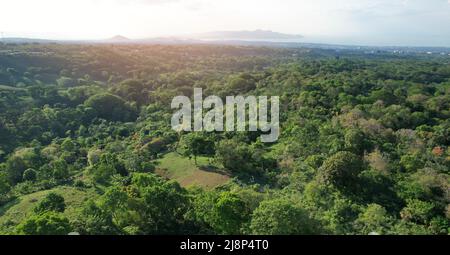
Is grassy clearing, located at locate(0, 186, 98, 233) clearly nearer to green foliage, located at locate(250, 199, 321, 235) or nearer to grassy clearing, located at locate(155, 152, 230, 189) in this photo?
grassy clearing, located at locate(155, 152, 230, 189)

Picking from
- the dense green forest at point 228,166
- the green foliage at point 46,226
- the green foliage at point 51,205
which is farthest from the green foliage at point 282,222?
the green foliage at point 51,205

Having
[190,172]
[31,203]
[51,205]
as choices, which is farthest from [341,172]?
[31,203]

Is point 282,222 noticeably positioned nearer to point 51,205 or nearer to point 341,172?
point 341,172

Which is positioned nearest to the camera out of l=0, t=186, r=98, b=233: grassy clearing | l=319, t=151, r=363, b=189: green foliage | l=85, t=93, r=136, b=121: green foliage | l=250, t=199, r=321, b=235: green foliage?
l=250, t=199, r=321, b=235: green foliage

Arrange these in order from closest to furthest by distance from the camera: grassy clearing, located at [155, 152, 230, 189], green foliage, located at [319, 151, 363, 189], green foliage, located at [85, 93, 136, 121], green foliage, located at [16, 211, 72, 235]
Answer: green foliage, located at [16, 211, 72, 235]
green foliage, located at [319, 151, 363, 189]
grassy clearing, located at [155, 152, 230, 189]
green foliage, located at [85, 93, 136, 121]

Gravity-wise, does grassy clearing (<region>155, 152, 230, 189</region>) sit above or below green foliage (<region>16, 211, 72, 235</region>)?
below

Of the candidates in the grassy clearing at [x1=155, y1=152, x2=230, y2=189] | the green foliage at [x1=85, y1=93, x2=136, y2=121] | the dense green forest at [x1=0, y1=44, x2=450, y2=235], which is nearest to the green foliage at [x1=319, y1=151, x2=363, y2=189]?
the dense green forest at [x1=0, y1=44, x2=450, y2=235]
